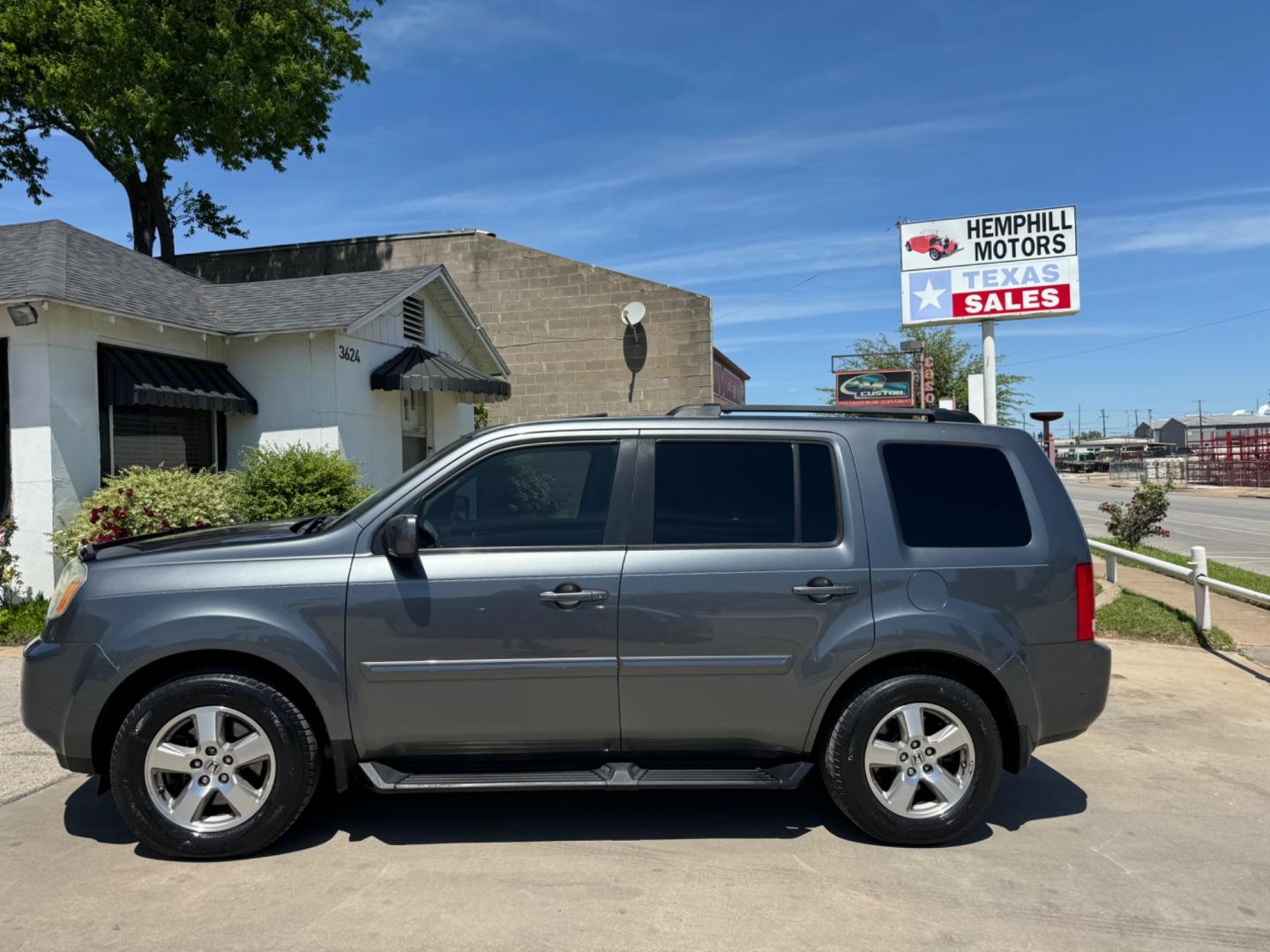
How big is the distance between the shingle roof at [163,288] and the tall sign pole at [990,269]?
7.97 metres

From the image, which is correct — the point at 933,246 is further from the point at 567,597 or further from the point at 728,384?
the point at 567,597

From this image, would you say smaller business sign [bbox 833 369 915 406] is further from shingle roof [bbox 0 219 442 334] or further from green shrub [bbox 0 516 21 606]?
green shrub [bbox 0 516 21 606]

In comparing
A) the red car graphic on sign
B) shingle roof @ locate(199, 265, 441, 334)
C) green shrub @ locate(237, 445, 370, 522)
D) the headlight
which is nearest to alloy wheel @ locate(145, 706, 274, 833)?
the headlight

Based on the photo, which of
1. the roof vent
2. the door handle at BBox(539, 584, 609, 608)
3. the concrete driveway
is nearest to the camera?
the concrete driveway

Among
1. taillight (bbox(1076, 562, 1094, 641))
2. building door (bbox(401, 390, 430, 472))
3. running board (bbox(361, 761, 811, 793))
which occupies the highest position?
building door (bbox(401, 390, 430, 472))

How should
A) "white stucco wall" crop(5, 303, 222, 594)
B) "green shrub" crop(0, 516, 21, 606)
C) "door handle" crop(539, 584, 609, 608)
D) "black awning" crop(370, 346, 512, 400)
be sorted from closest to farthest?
"door handle" crop(539, 584, 609, 608) → "green shrub" crop(0, 516, 21, 606) → "white stucco wall" crop(5, 303, 222, 594) → "black awning" crop(370, 346, 512, 400)

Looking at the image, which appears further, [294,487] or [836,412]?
[294,487]

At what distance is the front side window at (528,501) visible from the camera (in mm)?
4254

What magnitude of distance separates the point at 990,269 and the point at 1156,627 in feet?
26.9

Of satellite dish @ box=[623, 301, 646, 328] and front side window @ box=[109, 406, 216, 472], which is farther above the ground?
satellite dish @ box=[623, 301, 646, 328]

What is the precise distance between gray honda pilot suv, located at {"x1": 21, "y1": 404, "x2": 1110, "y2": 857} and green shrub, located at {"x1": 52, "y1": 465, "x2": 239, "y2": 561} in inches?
218

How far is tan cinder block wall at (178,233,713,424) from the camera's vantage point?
2066cm

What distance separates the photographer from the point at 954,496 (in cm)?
443

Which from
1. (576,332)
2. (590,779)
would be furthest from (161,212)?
(590,779)
